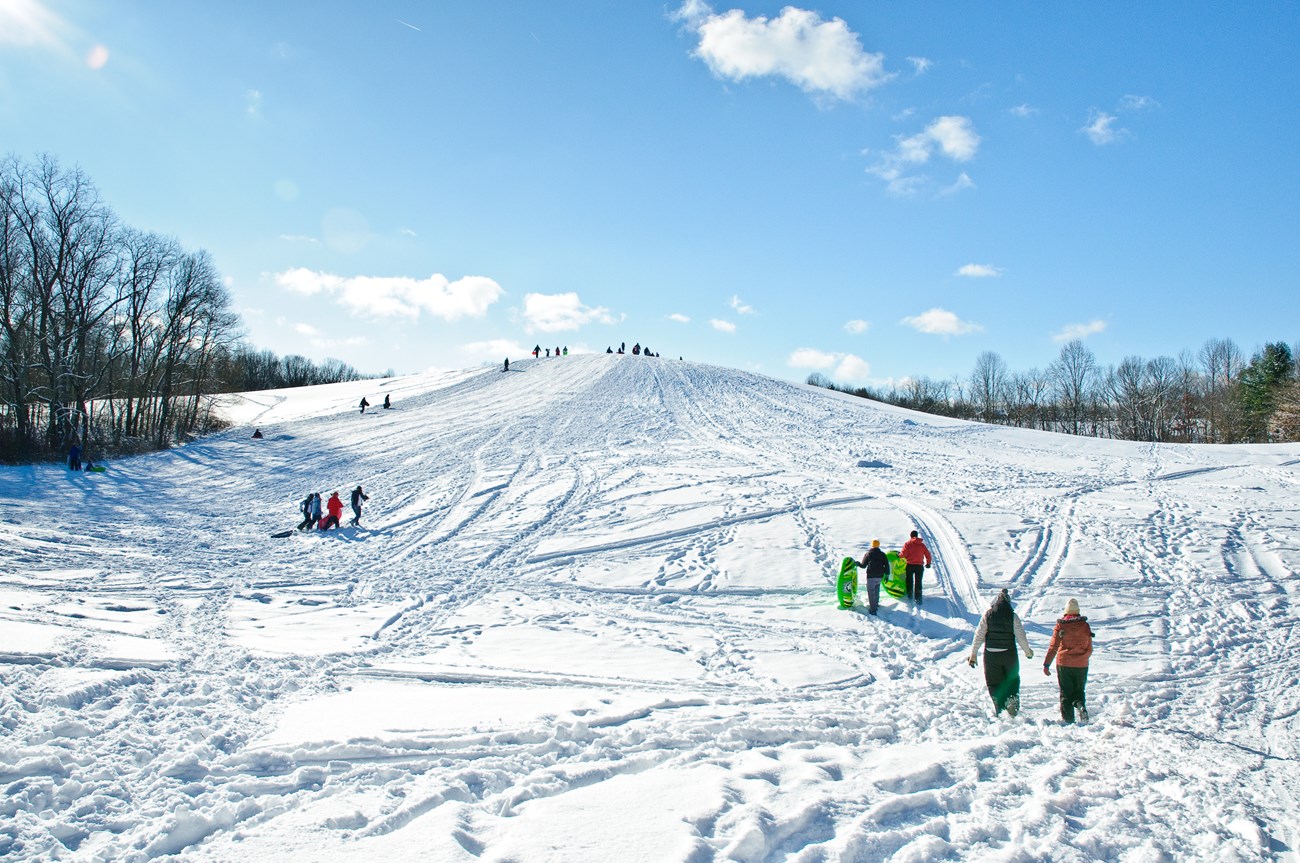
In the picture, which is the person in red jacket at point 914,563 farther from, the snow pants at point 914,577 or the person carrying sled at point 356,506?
the person carrying sled at point 356,506

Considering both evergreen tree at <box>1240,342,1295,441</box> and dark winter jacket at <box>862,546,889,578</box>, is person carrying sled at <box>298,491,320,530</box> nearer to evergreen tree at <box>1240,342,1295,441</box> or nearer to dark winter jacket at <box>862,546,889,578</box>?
dark winter jacket at <box>862,546,889,578</box>

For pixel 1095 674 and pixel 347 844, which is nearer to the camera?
pixel 347 844

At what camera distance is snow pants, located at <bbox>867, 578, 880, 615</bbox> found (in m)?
11.1

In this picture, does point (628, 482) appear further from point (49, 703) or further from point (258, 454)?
point (258, 454)

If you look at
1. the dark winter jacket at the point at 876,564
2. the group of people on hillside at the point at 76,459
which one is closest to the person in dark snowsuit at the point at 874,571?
the dark winter jacket at the point at 876,564

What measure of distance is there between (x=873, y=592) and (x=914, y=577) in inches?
43.9

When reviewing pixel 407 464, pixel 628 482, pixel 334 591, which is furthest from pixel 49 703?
pixel 407 464

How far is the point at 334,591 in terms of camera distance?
1216 cm

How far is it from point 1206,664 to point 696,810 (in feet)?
27.8

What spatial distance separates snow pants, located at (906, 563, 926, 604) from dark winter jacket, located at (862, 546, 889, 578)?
0.90 m

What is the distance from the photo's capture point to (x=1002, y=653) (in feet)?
23.8

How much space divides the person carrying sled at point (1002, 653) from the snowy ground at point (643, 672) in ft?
1.06

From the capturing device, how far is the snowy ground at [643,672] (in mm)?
4668

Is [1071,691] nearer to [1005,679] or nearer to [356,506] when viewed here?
[1005,679]
